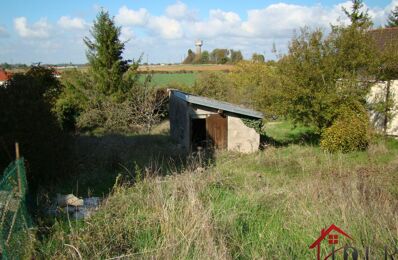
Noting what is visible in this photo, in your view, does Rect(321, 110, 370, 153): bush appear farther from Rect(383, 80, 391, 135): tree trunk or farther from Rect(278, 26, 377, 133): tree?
Rect(383, 80, 391, 135): tree trunk

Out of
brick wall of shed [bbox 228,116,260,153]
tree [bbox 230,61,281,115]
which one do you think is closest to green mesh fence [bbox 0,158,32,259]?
brick wall of shed [bbox 228,116,260,153]

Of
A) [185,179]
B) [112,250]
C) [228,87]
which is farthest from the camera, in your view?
[228,87]

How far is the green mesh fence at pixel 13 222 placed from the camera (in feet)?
13.5

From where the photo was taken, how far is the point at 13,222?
13.8ft

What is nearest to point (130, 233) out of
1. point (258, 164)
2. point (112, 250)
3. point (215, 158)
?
point (112, 250)

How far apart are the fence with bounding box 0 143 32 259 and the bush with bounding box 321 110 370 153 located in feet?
42.2

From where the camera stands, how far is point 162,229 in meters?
4.97

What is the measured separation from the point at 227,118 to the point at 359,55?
251 inches

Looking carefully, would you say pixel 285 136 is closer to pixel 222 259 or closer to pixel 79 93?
pixel 79 93

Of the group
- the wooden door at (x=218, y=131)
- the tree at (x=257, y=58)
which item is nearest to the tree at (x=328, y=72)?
the wooden door at (x=218, y=131)

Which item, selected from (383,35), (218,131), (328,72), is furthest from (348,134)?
(383,35)

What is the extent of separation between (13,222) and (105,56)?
22.3 m

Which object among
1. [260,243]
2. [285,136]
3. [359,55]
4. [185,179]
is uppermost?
[359,55]

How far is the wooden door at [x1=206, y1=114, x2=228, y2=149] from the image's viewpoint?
54.1 feet
